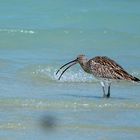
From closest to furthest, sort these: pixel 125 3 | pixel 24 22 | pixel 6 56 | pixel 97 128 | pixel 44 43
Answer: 1. pixel 97 128
2. pixel 6 56
3. pixel 44 43
4. pixel 24 22
5. pixel 125 3

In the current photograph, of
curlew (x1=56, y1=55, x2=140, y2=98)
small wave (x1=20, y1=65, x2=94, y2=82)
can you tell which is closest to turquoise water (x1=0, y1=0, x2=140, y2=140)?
small wave (x1=20, y1=65, x2=94, y2=82)

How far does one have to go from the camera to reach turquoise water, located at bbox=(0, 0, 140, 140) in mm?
10430

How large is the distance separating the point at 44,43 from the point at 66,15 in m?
4.94

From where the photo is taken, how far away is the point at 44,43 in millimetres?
19156

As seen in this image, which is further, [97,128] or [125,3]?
[125,3]

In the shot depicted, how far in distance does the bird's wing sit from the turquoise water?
24cm

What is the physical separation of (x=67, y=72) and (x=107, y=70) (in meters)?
2.00

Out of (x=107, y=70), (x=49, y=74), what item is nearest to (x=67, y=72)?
(x=49, y=74)

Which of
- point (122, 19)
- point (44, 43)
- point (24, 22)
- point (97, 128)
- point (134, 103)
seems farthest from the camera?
point (122, 19)

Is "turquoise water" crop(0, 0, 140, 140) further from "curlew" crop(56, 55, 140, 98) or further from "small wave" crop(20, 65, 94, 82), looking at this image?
"curlew" crop(56, 55, 140, 98)

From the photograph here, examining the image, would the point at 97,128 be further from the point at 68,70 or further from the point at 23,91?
the point at 68,70

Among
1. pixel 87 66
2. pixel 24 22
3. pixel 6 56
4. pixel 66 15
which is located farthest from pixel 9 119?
pixel 66 15

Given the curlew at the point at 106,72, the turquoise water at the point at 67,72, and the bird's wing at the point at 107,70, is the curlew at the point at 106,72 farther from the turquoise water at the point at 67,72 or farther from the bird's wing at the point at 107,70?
the turquoise water at the point at 67,72

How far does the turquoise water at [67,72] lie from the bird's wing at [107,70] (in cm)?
24
